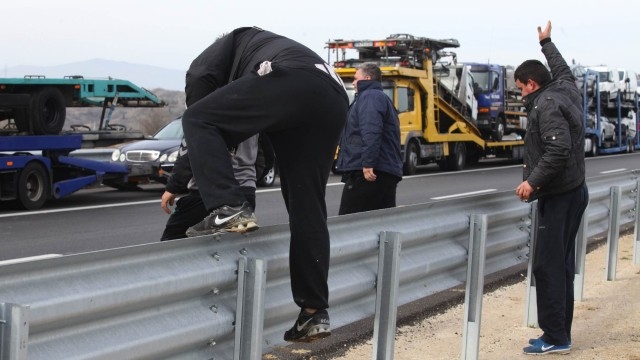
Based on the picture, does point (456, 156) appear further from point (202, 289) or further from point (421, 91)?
point (202, 289)

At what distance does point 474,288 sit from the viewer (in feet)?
20.0

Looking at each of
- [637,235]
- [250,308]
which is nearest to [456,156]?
[637,235]

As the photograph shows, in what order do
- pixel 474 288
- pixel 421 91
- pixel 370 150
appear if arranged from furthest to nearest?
pixel 421 91 < pixel 370 150 < pixel 474 288

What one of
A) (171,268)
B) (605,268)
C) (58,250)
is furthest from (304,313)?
(58,250)

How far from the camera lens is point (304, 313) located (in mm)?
4148

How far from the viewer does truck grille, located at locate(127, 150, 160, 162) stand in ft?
64.1

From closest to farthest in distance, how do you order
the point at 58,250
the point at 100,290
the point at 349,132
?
the point at 100,290, the point at 349,132, the point at 58,250

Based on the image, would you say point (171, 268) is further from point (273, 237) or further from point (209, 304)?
point (273, 237)

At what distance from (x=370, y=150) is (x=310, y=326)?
408 cm

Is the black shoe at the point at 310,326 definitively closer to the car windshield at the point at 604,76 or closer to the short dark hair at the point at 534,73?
the short dark hair at the point at 534,73

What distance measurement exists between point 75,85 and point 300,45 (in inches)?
548

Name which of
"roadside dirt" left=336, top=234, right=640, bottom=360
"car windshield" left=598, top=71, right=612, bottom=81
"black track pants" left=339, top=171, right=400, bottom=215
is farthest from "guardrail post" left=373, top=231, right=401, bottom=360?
"car windshield" left=598, top=71, right=612, bottom=81

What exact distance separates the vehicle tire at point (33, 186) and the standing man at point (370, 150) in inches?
352

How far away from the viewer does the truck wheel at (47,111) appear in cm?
1642
